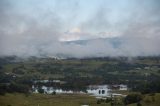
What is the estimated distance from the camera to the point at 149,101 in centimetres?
11212

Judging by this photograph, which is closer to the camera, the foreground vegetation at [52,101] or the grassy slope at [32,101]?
the foreground vegetation at [52,101]

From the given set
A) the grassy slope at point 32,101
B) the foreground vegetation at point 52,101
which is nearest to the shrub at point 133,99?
the foreground vegetation at point 52,101

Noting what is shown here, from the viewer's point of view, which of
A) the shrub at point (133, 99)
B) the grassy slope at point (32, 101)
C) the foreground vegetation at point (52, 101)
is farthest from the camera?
the grassy slope at point (32, 101)

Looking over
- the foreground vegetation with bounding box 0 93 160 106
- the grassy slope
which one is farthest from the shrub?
the grassy slope

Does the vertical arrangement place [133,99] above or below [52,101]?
above

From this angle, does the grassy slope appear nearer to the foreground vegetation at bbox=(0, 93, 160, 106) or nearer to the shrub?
the foreground vegetation at bbox=(0, 93, 160, 106)

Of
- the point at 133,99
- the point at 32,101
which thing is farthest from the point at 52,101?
the point at 133,99

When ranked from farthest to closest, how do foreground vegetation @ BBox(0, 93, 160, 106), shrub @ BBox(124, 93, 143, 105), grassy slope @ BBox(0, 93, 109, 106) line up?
1. grassy slope @ BBox(0, 93, 109, 106)
2. shrub @ BBox(124, 93, 143, 105)
3. foreground vegetation @ BBox(0, 93, 160, 106)

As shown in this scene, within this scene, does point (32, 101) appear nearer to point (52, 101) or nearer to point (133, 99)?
point (52, 101)

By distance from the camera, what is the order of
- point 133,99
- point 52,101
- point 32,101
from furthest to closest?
1. point 52,101
2. point 32,101
3. point 133,99

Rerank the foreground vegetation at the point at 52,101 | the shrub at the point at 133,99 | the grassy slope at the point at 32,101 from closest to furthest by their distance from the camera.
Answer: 1. the foreground vegetation at the point at 52,101
2. the shrub at the point at 133,99
3. the grassy slope at the point at 32,101

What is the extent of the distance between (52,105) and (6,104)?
1582cm

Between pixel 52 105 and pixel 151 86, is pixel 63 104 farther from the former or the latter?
pixel 151 86

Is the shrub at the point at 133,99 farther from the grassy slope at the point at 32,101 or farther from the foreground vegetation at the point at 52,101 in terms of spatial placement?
the grassy slope at the point at 32,101
